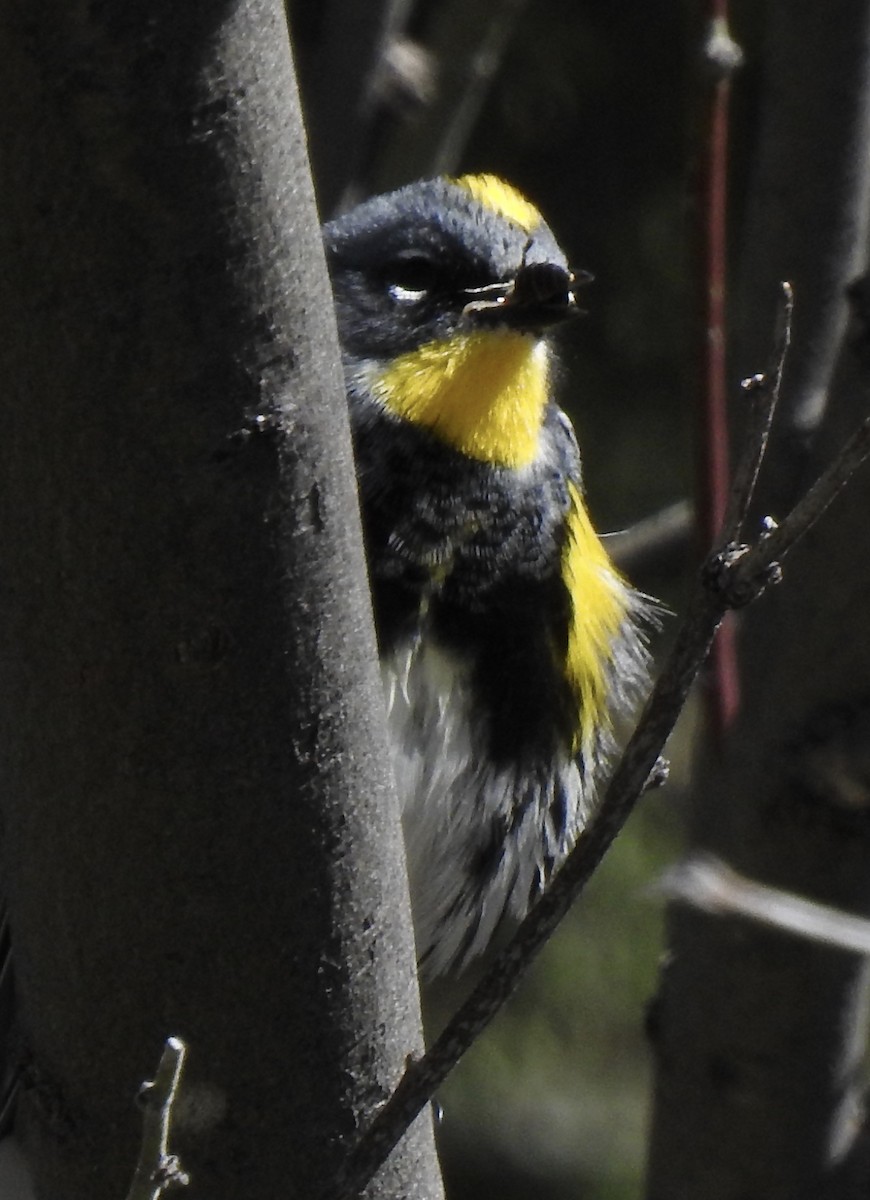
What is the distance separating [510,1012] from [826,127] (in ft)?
8.28

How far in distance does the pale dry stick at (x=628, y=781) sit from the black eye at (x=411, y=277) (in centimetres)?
103

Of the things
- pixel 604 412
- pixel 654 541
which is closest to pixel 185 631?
pixel 654 541

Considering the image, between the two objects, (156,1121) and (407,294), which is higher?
(407,294)

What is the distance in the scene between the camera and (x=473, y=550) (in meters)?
2.00

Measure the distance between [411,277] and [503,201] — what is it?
16 cm

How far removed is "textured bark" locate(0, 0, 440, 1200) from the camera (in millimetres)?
1144

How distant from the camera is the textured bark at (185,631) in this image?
1144 millimetres

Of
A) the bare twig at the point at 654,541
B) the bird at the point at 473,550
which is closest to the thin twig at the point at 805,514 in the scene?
the bird at the point at 473,550

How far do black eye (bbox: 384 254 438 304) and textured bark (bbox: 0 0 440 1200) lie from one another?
0.94 m

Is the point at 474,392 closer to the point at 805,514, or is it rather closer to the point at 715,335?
the point at 715,335

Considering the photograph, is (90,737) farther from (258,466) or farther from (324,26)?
(324,26)

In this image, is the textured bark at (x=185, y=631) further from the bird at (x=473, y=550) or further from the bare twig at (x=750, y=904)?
the bird at (x=473, y=550)

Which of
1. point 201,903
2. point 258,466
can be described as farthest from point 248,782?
point 258,466

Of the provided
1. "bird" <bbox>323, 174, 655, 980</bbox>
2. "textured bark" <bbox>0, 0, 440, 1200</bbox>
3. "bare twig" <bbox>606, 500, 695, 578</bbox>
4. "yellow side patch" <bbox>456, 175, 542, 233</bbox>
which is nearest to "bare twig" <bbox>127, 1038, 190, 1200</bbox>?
"textured bark" <bbox>0, 0, 440, 1200</bbox>
